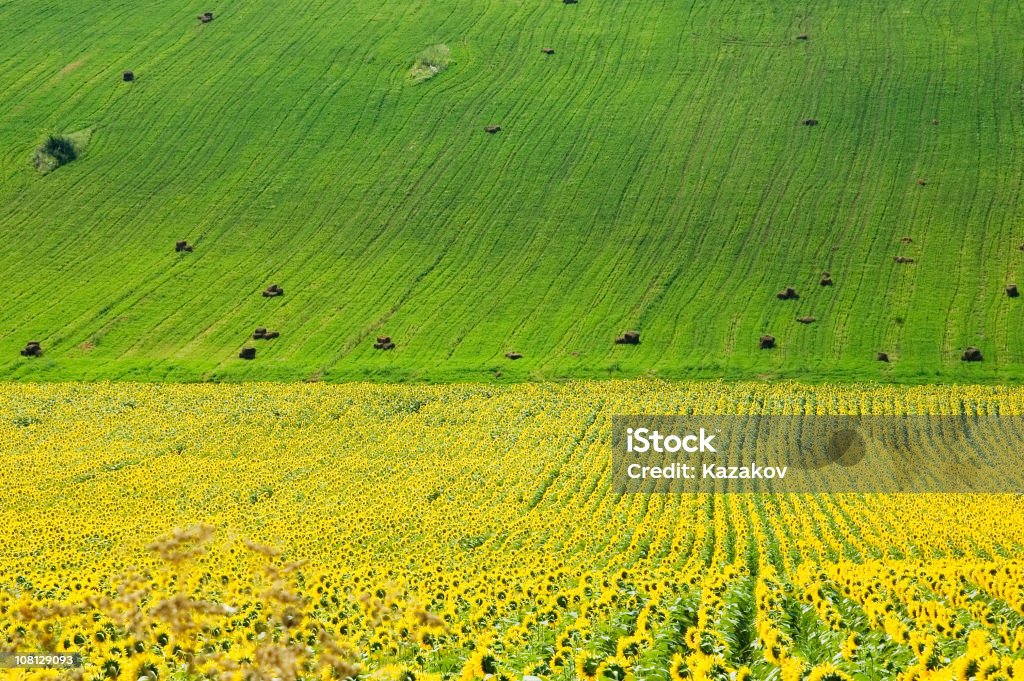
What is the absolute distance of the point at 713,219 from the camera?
83.6 meters

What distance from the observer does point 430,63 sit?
10456cm

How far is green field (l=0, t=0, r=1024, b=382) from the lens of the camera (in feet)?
228

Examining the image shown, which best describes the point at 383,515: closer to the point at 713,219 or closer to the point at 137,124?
the point at 713,219

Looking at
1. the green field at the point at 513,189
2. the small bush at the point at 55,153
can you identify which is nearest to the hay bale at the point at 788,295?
the green field at the point at 513,189

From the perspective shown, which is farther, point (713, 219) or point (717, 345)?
point (713, 219)

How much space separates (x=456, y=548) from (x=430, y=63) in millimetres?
83350

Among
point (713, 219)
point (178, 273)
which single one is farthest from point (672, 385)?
point (178, 273)

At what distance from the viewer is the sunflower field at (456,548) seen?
13.4m

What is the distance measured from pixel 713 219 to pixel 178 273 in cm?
4126
